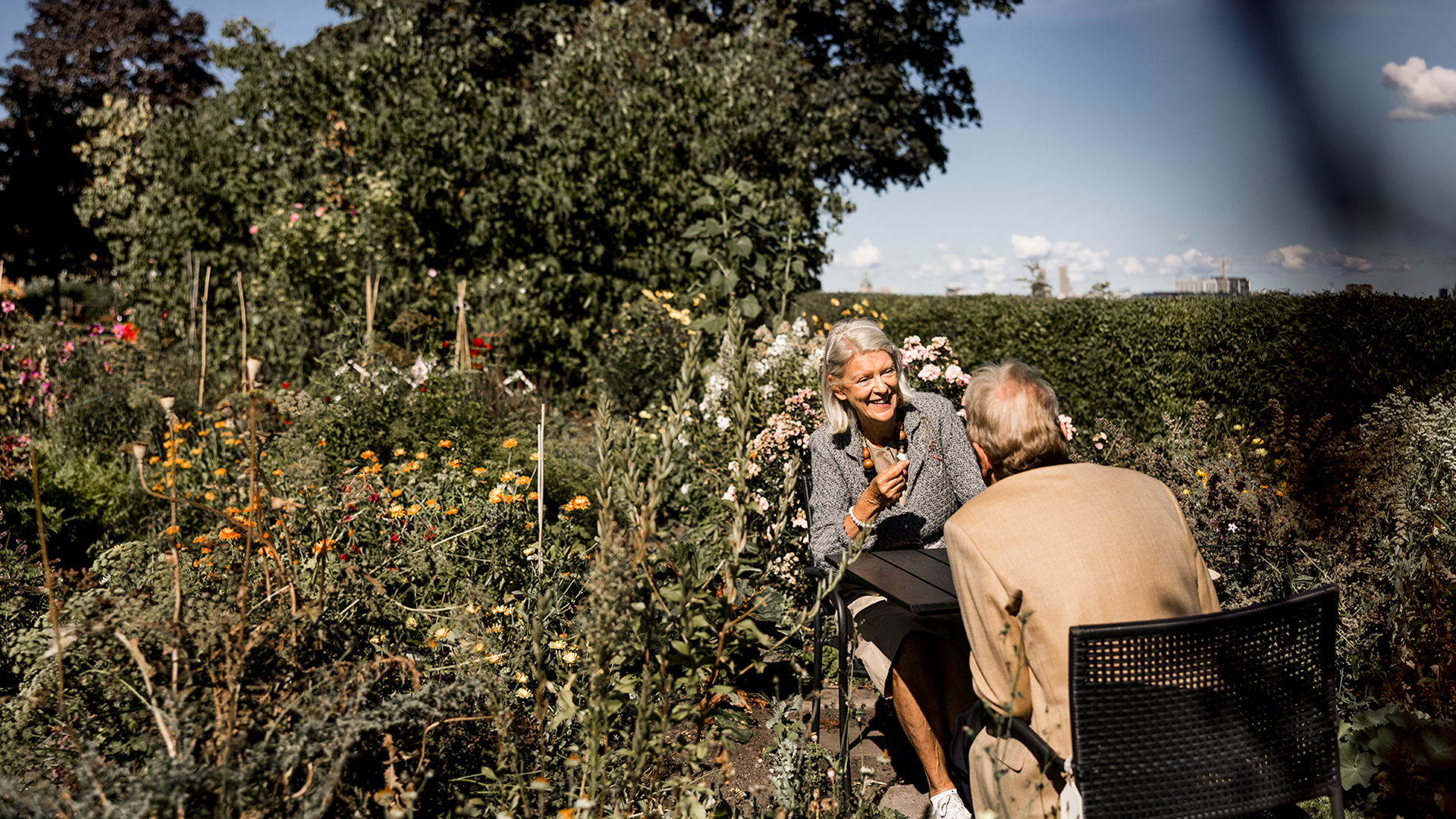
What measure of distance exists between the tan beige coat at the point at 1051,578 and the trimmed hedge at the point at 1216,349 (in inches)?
123

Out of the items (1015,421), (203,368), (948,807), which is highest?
(203,368)

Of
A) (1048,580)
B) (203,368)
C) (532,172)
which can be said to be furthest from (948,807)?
(532,172)

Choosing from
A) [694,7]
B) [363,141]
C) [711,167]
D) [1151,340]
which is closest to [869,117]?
[694,7]

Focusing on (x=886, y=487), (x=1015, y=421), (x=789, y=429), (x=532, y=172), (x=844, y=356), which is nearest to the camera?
(x=1015, y=421)

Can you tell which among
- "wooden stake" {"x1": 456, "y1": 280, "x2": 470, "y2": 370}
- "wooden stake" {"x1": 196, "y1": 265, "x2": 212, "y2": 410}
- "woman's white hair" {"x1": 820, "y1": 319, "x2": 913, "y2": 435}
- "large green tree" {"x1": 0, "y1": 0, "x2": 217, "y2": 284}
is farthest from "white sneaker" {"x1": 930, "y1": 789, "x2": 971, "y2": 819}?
"large green tree" {"x1": 0, "y1": 0, "x2": 217, "y2": 284}

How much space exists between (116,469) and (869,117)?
591 inches

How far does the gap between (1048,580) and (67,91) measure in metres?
30.9

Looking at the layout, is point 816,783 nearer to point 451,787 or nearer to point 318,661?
point 451,787

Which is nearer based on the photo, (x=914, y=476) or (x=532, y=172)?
(x=914, y=476)

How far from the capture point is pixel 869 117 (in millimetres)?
17469

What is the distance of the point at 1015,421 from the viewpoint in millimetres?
1999

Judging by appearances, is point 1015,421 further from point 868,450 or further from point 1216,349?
point 1216,349

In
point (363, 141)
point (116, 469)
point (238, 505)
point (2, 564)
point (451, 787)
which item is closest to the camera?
point (451, 787)

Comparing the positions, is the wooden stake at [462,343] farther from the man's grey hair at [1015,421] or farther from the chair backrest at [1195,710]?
the chair backrest at [1195,710]
